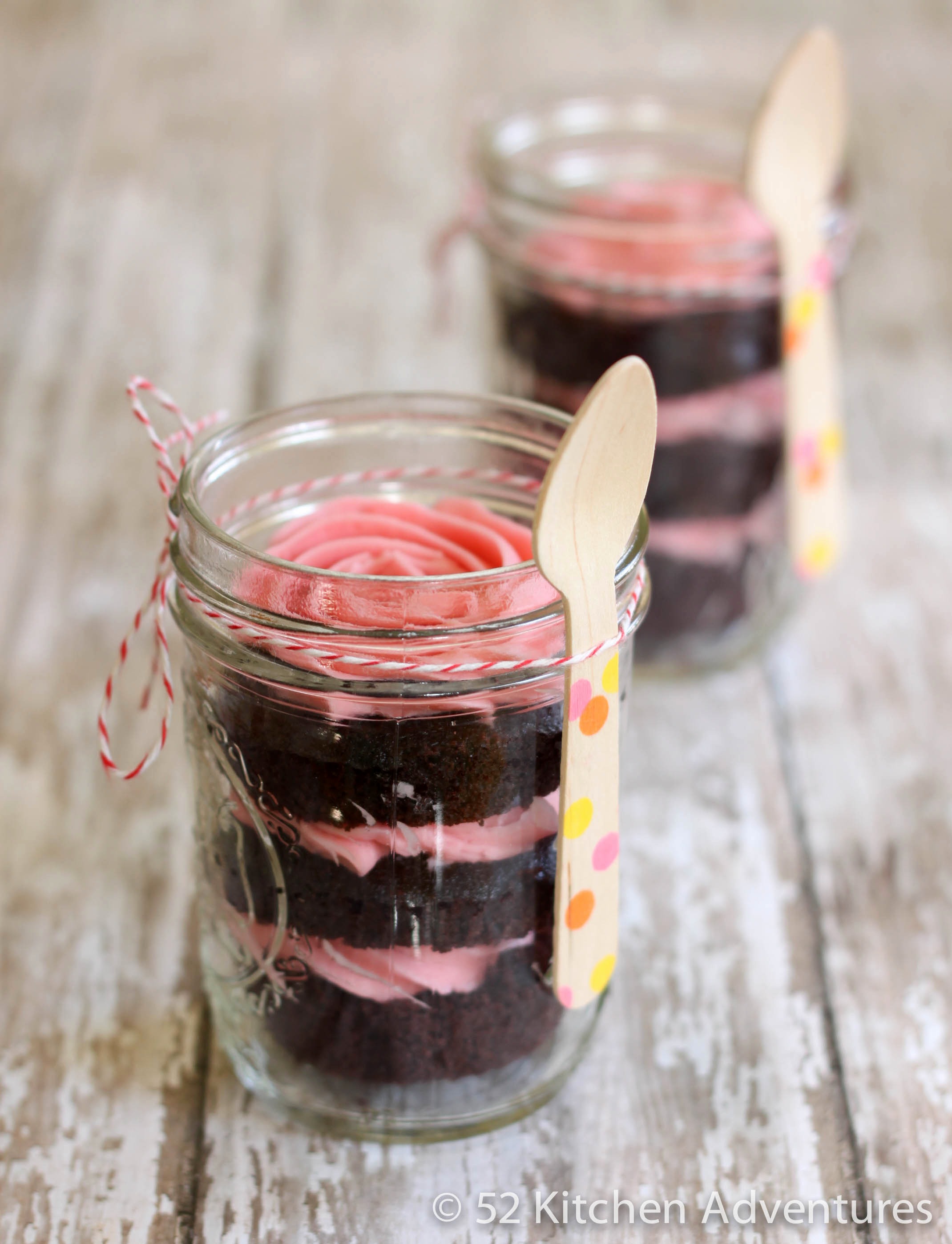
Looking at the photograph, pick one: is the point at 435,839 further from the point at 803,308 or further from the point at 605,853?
the point at 803,308

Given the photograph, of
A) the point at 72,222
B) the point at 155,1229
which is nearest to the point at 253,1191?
the point at 155,1229

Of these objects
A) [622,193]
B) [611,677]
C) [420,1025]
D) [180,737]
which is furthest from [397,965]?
[622,193]

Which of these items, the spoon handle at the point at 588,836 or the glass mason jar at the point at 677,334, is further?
the glass mason jar at the point at 677,334

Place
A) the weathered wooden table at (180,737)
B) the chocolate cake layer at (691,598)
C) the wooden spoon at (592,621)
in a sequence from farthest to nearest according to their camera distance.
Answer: the chocolate cake layer at (691,598)
the weathered wooden table at (180,737)
the wooden spoon at (592,621)

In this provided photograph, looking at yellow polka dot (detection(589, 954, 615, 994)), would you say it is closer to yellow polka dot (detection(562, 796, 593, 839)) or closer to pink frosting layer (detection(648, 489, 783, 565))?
yellow polka dot (detection(562, 796, 593, 839))

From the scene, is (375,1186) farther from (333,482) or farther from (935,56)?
(935,56)

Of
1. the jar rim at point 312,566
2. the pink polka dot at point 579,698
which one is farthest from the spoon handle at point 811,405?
the pink polka dot at point 579,698

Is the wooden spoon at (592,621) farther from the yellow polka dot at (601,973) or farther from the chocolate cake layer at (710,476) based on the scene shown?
the chocolate cake layer at (710,476)
